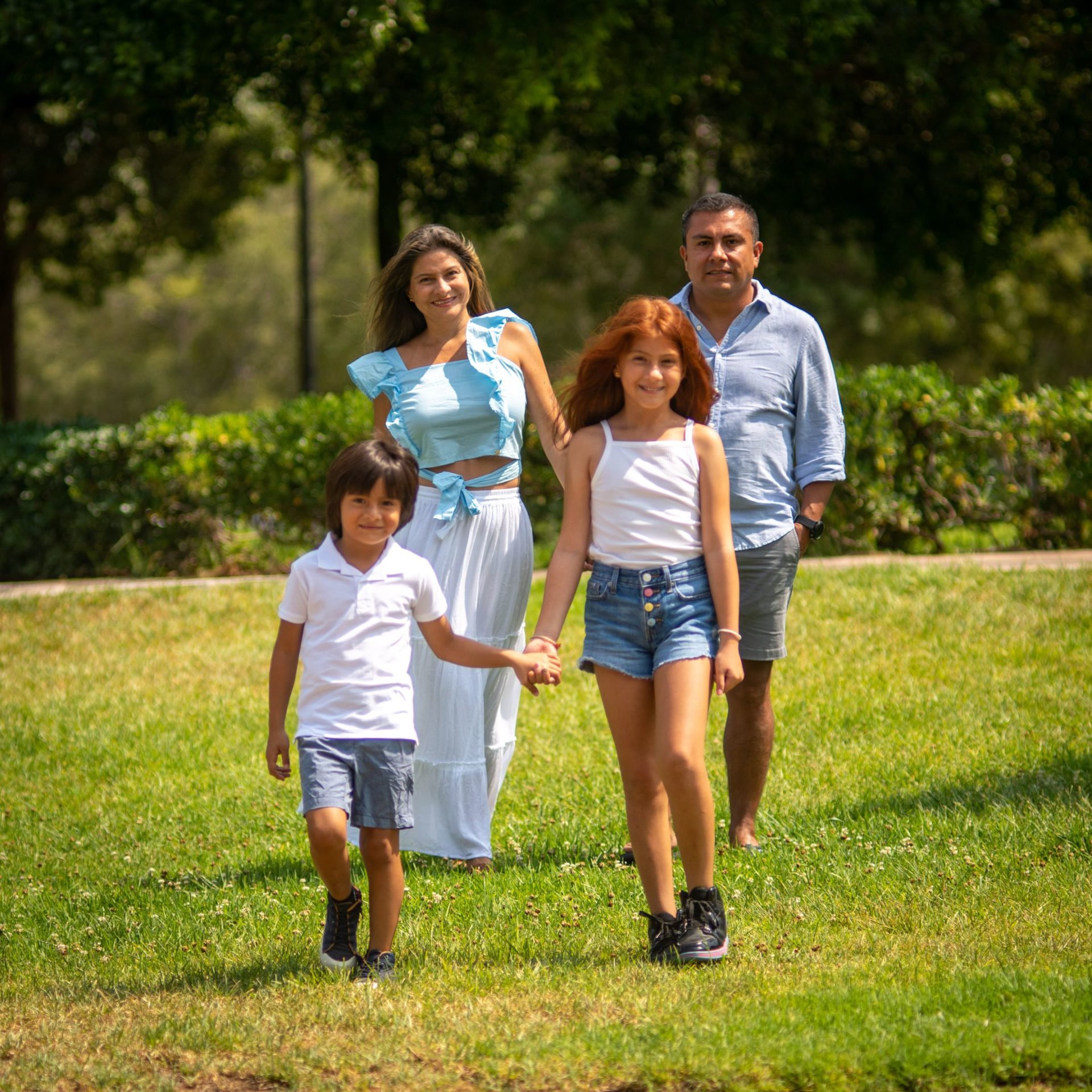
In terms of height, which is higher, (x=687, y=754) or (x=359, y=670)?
(x=359, y=670)

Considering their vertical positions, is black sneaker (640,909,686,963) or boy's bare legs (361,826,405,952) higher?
boy's bare legs (361,826,405,952)

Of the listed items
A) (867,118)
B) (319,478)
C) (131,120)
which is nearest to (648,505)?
(319,478)

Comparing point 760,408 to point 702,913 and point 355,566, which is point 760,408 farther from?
point 702,913

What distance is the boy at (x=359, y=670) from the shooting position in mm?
3812

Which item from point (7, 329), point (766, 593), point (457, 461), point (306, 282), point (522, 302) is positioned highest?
point (522, 302)

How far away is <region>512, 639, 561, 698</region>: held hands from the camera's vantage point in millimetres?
3949

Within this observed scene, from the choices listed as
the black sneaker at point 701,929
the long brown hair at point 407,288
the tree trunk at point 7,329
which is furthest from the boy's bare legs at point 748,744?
the tree trunk at point 7,329

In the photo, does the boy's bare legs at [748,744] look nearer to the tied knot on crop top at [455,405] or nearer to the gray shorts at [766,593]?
the gray shorts at [766,593]

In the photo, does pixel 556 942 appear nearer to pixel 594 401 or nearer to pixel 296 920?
pixel 296 920

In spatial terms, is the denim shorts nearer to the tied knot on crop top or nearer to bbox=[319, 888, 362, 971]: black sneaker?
bbox=[319, 888, 362, 971]: black sneaker

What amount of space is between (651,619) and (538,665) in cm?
35

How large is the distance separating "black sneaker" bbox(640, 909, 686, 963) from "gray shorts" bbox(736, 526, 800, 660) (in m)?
1.13

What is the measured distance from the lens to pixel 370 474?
151 inches

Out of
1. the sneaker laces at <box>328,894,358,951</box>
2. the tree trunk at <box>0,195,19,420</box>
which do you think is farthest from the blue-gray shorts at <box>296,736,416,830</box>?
the tree trunk at <box>0,195,19,420</box>
